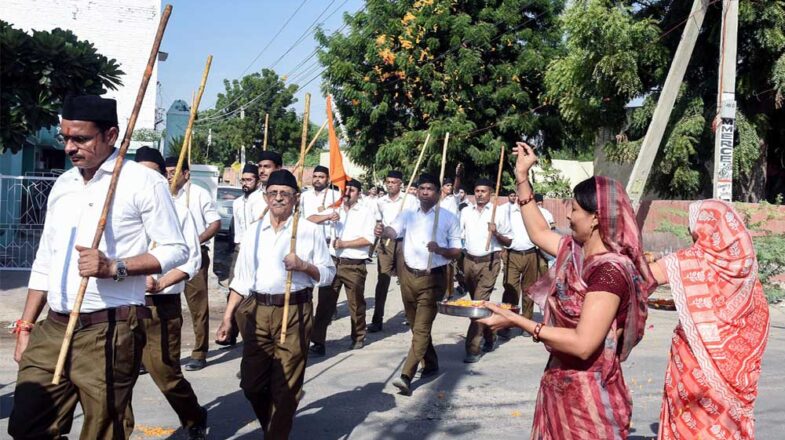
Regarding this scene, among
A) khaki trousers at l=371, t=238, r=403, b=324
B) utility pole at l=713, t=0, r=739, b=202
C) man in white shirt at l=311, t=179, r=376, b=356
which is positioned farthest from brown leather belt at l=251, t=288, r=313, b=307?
utility pole at l=713, t=0, r=739, b=202

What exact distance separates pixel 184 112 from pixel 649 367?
2197cm

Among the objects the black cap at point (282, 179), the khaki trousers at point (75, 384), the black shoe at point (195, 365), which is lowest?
the black shoe at point (195, 365)

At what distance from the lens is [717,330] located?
4.39m

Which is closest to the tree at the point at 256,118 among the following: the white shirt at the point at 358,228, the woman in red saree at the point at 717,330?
the white shirt at the point at 358,228

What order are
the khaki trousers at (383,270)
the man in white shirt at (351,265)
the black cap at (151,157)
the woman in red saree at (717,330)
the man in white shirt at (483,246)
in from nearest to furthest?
the woman in red saree at (717,330), the black cap at (151,157), the man in white shirt at (351,265), the man in white shirt at (483,246), the khaki trousers at (383,270)

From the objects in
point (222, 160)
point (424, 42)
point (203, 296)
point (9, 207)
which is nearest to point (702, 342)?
point (203, 296)

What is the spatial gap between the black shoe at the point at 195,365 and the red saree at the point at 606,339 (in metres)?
5.35

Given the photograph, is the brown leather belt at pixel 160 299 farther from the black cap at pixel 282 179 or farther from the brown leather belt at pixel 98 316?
the brown leather belt at pixel 98 316

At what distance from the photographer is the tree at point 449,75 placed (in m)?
23.8

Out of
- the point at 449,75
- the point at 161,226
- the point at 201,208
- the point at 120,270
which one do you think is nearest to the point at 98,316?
the point at 120,270

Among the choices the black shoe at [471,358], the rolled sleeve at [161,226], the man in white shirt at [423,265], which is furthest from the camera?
the black shoe at [471,358]

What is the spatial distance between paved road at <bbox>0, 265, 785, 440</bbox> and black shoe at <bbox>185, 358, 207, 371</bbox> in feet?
0.42

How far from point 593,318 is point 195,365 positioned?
577 cm

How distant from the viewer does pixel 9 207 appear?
1561 centimetres
